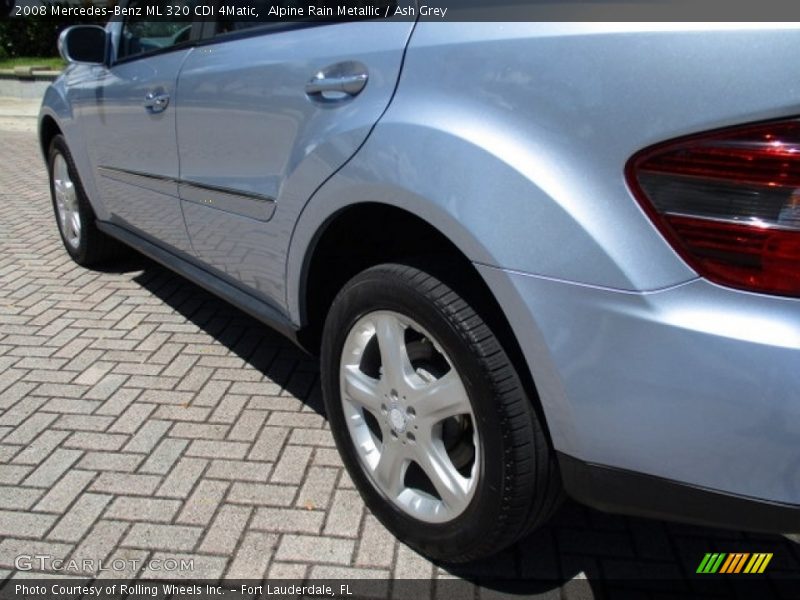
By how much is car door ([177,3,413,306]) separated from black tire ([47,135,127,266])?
1591mm

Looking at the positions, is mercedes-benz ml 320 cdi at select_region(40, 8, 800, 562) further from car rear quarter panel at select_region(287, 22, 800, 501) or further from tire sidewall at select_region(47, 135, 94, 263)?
tire sidewall at select_region(47, 135, 94, 263)

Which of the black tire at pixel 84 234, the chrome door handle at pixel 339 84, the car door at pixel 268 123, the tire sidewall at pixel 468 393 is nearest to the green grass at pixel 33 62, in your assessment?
the black tire at pixel 84 234

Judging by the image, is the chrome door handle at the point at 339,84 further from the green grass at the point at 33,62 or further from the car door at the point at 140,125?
the green grass at the point at 33,62

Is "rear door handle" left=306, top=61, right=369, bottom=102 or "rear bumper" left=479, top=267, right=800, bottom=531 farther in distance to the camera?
"rear door handle" left=306, top=61, right=369, bottom=102

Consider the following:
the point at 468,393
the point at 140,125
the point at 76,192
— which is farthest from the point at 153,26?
the point at 468,393

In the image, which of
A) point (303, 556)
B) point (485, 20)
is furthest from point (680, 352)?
point (303, 556)

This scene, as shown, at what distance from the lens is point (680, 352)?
1333 mm

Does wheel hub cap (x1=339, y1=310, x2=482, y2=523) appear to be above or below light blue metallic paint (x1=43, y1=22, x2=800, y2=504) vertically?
below

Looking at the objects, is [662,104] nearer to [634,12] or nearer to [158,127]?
[634,12]

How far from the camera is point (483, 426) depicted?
66.9 inches

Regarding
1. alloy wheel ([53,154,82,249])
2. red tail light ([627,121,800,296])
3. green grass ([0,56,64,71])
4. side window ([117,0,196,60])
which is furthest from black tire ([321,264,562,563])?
green grass ([0,56,64,71])

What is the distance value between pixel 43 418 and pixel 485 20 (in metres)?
2.26

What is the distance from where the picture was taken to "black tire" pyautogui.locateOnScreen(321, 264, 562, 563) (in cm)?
165

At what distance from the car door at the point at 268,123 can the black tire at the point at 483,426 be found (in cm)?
38
